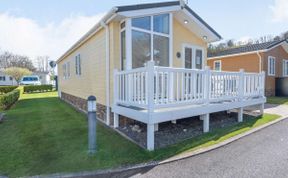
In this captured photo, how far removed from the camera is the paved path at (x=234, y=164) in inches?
142

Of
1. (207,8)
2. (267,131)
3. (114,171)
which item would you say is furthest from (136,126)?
(207,8)

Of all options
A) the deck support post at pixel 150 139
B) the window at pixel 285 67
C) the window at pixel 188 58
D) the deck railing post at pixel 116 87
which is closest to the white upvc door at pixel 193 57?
the window at pixel 188 58

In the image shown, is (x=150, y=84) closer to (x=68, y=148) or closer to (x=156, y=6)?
(x=68, y=148)

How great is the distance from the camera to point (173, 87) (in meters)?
5.54

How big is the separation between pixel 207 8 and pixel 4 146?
11.2 meters

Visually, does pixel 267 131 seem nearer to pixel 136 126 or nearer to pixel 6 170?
pixel 136 126

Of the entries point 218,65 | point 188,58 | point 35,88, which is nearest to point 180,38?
point 188,58

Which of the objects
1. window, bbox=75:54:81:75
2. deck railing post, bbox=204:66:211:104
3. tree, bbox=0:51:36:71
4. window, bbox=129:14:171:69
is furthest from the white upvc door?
tree, bbox=0:51:36:71

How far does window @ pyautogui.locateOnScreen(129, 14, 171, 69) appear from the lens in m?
6.71

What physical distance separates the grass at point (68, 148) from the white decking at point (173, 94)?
1.69 ft

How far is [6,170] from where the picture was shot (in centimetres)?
384

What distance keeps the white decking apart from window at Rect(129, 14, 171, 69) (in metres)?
1.07

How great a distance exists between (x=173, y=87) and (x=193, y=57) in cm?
435

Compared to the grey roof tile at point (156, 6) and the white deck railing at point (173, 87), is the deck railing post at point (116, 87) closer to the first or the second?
the white deck railing at point (173, 87)
